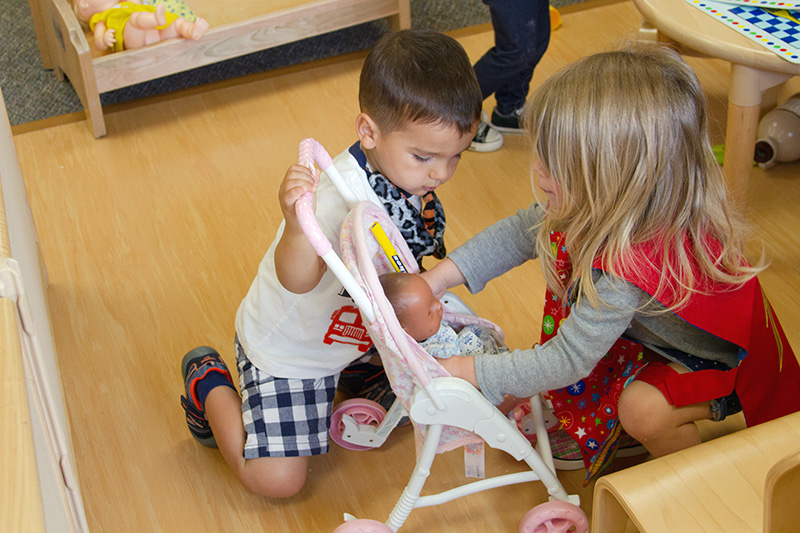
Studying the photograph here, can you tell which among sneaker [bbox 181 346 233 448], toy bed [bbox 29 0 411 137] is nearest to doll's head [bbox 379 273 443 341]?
sneaker [bbox 181 346 233 448]

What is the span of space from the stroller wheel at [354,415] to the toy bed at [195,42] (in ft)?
4.16

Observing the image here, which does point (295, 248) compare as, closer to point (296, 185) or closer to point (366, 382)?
point (296, 185)

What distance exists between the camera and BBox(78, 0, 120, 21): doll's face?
7.59 ft

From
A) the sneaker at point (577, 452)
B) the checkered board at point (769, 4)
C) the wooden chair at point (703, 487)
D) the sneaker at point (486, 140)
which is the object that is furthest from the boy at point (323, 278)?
the sneaker at point (486, 140)

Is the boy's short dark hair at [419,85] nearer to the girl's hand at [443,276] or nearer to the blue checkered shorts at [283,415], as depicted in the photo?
the girl's hand at [443,276]

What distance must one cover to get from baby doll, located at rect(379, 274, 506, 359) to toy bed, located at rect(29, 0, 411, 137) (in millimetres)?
1370

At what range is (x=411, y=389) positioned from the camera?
3.65ft

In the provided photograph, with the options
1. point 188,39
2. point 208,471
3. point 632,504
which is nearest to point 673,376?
point 632,504

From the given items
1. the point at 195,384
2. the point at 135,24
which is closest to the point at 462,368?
the point at 195,384

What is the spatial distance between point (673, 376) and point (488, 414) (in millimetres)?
279

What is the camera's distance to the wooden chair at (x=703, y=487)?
3.01 feet

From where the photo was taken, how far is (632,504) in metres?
0.93

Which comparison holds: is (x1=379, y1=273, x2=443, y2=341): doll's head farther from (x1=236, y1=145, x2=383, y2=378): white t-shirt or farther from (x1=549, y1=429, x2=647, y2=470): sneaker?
(x1=549, y1=429, x2=647, y2=470): sneaker

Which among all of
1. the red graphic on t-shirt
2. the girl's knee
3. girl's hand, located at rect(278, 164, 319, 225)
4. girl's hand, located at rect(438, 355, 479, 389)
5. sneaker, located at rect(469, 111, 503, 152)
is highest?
girl's hand, located at rect(278, 164, 319, 225)
